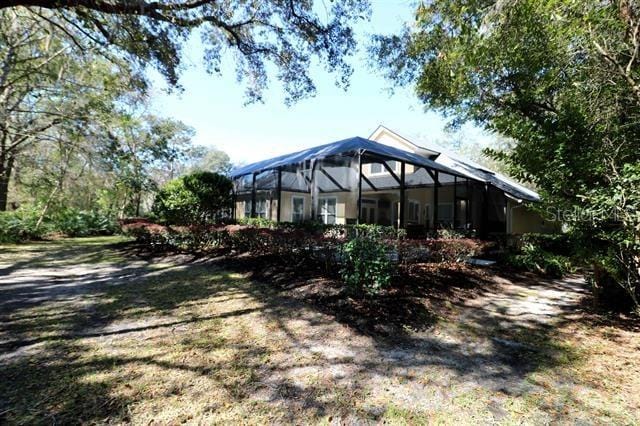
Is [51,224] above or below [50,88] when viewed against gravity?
below

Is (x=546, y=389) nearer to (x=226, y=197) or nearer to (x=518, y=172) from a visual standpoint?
(x=518, y=172)

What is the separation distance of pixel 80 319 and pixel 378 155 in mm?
7680

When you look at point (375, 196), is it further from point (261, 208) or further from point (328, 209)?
point (261, 208)

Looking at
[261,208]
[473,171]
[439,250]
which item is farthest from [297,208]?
[439,250]

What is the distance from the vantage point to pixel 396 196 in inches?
667

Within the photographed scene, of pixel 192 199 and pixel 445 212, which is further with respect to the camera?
pixel 445 212

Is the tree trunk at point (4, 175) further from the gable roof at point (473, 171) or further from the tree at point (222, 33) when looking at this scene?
the gable roof at point (473, 171)

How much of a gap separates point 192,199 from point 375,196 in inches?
398

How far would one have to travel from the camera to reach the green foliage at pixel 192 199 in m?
10.9

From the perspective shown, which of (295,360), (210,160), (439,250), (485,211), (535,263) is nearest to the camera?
(295,360)

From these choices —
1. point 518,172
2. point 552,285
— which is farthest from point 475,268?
point 518,172

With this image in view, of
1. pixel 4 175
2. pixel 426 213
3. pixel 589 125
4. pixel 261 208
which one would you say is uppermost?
pixel 4 175

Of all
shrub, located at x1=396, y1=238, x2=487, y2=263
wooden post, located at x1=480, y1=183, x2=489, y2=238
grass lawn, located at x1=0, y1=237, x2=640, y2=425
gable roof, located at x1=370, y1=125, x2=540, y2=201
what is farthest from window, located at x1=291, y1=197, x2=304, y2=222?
grass lawn, located at x1=0, y1=237, x2=640, y2=425

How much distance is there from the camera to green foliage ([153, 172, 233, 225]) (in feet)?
35.9
